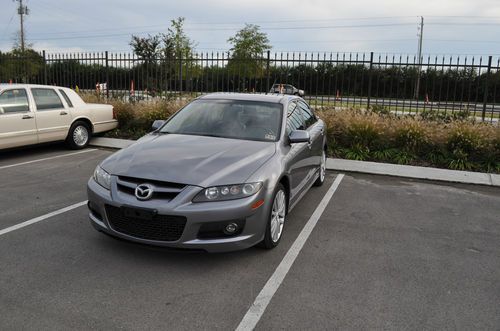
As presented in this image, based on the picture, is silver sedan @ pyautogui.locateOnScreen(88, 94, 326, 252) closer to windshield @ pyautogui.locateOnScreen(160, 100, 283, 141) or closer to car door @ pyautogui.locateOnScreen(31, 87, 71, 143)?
windshield @ pyautogui.locateOnScreen(160, 100, 283, 141)

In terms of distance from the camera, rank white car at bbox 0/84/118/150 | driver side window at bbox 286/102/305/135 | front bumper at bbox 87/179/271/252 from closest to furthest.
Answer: front bumper at bbox 87/179/271/252 → driver side window at bbox 286/102/305/135 → white car at bbox 0/84/118/150

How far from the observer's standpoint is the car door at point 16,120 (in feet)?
27.7

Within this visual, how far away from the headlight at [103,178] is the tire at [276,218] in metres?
1.54

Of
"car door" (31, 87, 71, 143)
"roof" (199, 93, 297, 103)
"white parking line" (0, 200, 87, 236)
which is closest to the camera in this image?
"white parking line" (0, 200, 87, 236)

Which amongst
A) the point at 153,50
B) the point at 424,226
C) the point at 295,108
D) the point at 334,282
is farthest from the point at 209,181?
the point at 153,50

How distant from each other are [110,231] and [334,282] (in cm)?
207

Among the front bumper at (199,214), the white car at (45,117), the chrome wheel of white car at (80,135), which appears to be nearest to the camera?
the front bumper at (199,214)

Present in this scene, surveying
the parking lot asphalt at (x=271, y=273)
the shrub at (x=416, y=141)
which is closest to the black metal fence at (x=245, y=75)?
the shrub at (x=416, y=141)

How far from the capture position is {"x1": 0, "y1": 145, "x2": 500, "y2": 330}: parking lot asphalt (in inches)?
126

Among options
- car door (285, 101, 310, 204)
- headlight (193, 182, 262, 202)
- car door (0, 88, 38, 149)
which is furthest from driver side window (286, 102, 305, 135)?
car door (0, 88, 38, 149)

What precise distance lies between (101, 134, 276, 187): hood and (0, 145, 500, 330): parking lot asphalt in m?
0.70

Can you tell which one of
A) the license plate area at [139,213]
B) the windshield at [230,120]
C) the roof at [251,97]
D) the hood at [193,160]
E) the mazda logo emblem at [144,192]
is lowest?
the license plate area at [139,213]

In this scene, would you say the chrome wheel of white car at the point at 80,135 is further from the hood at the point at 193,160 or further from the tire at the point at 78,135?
the hood at the point at 193,160

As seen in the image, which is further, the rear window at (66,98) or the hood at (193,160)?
the rear window at (66,98)
